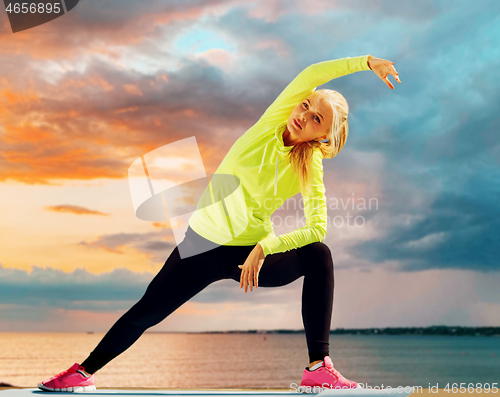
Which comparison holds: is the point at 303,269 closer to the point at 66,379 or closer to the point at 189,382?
the point at 66,379

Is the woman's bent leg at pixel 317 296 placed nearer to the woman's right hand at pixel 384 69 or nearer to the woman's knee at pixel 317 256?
the woman's knee at pixel 317 256

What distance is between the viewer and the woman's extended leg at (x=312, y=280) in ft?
6.25

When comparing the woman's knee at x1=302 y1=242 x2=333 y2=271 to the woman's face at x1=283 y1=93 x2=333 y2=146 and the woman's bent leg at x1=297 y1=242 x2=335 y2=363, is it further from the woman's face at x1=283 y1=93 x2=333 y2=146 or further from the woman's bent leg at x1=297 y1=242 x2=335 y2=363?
the woman's face at x1=283 y1=93 x2=333 y2=146

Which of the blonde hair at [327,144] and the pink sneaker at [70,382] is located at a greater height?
the blonde hair at [327,144]

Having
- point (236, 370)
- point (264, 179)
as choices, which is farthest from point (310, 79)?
point (236, 370)

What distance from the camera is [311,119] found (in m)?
1.99

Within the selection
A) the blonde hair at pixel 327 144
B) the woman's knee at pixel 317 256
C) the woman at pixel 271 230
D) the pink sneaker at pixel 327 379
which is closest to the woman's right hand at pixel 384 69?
the woman at pixel 271 230

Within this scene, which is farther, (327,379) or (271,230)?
(271,230)

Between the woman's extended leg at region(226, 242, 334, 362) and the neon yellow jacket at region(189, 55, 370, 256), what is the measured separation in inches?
4.1

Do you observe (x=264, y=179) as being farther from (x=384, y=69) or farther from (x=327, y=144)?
(x=384, y=69)

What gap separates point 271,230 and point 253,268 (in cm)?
36

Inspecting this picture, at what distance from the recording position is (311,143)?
81.2 inches

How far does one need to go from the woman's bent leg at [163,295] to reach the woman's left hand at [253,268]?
263mm

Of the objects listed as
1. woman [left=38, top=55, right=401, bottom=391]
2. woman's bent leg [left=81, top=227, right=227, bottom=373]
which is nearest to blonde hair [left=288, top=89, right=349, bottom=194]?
woman [left=38, top=55, right=401, bottom=391]
